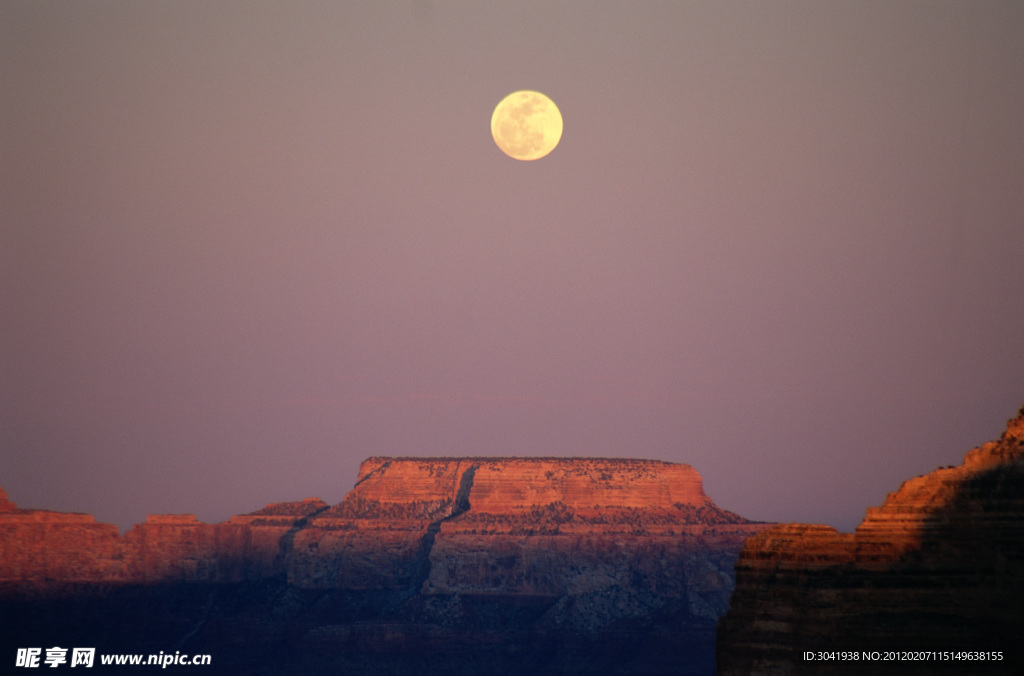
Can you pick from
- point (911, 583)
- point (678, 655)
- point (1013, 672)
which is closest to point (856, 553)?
point (911, 583)

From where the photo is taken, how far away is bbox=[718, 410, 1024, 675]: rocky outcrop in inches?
2744

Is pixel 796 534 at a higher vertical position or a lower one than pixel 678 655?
higher

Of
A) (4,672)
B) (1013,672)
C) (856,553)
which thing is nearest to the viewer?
(1013,672)

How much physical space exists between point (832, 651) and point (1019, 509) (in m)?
8.49

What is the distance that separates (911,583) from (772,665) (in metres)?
5.91

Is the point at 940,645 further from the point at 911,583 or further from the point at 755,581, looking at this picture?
the point at 755,581

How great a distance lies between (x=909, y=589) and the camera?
71.3 metres

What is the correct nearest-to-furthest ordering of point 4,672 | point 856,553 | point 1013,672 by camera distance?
point 1013,672, point 856,553, point 4,672

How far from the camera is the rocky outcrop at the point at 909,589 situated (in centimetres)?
6969

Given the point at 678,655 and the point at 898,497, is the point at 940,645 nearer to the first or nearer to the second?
the point at 898,497

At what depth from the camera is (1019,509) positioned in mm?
70562

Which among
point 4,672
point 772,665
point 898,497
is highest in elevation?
point 898,497

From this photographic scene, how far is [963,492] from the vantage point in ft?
238

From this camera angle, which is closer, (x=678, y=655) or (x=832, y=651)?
(x=832, y=651)
